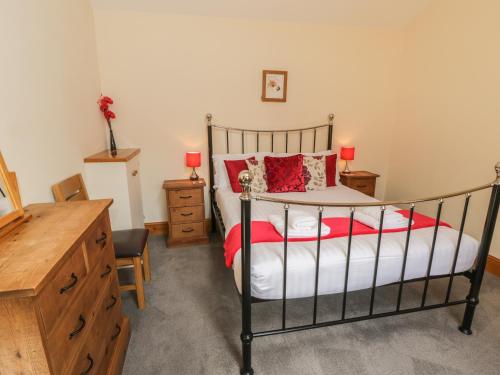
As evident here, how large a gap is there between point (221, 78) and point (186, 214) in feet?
5.09

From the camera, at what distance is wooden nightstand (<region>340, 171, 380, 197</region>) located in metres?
3.50

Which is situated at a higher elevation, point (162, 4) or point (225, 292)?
point (162, 4)

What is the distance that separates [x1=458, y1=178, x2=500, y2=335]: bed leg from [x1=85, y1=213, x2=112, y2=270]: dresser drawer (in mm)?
2094

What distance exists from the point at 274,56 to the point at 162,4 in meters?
1.26

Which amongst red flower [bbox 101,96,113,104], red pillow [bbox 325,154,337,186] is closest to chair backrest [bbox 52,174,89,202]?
red flower [bbox 101,96,113,104]

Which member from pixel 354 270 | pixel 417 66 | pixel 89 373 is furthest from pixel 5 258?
pixel 417 66

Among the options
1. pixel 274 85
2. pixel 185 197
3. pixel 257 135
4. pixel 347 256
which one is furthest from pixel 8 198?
pixel 274 85

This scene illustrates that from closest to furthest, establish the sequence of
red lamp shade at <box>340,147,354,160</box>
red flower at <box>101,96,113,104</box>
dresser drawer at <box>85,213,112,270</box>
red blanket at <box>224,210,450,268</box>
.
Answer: dresser drawer at <box>85,213,112,270</box>, red blanket at <box>224,210,450,268</box>, red flower at <box>101,96,113,104</box>, red lamp shade at <box>340,147,354,160</box>

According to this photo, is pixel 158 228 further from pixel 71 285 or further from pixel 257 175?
pixel 71 285

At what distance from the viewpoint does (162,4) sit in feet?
9.33

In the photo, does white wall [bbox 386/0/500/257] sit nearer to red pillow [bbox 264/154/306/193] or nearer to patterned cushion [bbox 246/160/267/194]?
red pillow [bbox 264/154/306/193]

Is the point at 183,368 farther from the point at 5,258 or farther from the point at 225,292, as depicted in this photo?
the point at 5,258

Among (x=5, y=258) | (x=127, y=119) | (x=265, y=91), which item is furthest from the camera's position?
(x=265, y=91)

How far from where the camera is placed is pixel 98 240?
1.35 metres
